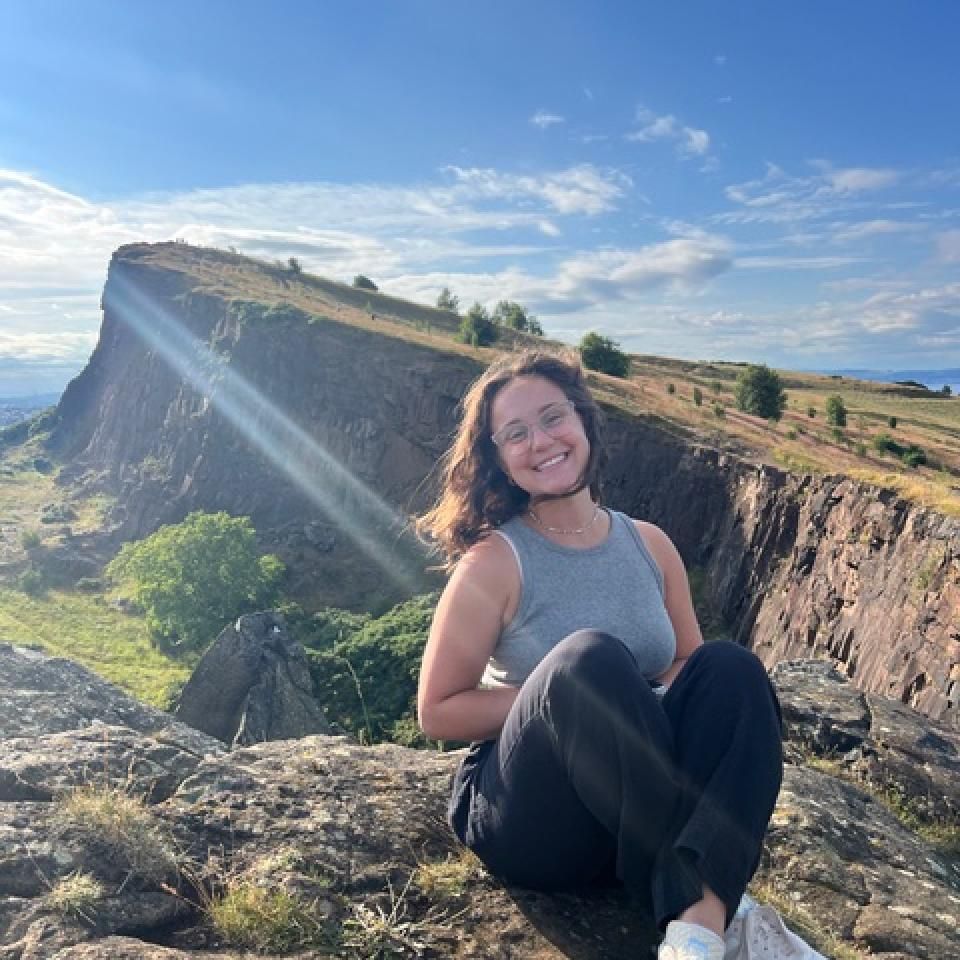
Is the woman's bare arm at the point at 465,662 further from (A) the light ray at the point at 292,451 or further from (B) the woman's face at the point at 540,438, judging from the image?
(A) the light ray at the point at 292,451

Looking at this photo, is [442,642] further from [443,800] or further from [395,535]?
[395,535]

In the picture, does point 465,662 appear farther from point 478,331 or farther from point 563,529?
point 478,331

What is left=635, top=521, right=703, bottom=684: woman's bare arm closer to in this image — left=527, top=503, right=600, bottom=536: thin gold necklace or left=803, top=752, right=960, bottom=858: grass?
left=527, top=503, right=600, bottom=536: thin gold necklace

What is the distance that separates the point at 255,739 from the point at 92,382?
264ft

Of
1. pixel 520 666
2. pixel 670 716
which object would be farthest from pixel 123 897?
pixel 670 716

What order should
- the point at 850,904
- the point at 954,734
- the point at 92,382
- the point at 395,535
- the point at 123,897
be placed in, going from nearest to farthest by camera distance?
the point at 123,897
the point at 850,904
the point at 954,734
the point at 395,535
the point at 92,382

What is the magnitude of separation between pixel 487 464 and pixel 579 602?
1022mm

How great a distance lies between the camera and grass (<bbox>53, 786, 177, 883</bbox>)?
402 cm

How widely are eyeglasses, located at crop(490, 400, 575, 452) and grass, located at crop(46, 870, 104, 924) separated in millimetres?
3048

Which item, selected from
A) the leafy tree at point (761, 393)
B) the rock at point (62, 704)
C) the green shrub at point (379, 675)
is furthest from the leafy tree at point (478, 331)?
the rock at point (62, 704)

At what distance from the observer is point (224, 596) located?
166ft

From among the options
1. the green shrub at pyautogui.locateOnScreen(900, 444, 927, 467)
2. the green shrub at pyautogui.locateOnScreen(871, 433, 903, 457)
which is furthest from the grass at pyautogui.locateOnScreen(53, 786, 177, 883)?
the green shrub at pyautogui.locateOnScreen(871, 433, 903, 457)

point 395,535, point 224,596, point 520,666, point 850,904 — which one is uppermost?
point 520,666

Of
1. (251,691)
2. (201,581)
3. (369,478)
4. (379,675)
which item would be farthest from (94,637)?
(379,675)
